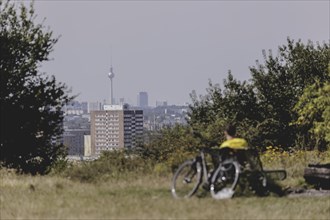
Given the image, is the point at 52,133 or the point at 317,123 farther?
the point at 52,133

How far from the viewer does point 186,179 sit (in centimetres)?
1441

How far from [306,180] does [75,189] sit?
17.6 feet

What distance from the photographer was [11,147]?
1272 inches

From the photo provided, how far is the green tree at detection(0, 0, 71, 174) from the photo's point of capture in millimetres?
31562

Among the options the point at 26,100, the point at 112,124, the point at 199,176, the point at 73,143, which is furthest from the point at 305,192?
the point at 112,124

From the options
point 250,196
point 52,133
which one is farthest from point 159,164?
point 52,133

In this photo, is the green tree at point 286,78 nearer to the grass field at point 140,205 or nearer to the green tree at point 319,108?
the green tree at point 319,108

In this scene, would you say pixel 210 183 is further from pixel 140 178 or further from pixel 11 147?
pixel 11 147

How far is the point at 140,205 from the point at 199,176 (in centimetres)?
150

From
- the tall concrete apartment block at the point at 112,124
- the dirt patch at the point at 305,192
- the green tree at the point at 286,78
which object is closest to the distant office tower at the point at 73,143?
the tall concrete apartment block at the point at 112,124

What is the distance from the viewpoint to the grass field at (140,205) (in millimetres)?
12617

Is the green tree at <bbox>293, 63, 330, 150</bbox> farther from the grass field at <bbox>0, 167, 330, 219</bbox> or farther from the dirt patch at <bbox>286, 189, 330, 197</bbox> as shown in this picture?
the grass field at <bbox>0, 167, 330, 219</bbox>

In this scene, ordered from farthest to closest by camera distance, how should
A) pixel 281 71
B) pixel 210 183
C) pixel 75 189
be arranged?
1. pixel 281 71
2. pixel 75 189
3. pixel 210 183

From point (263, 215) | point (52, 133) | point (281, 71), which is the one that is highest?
point (281, 71)
